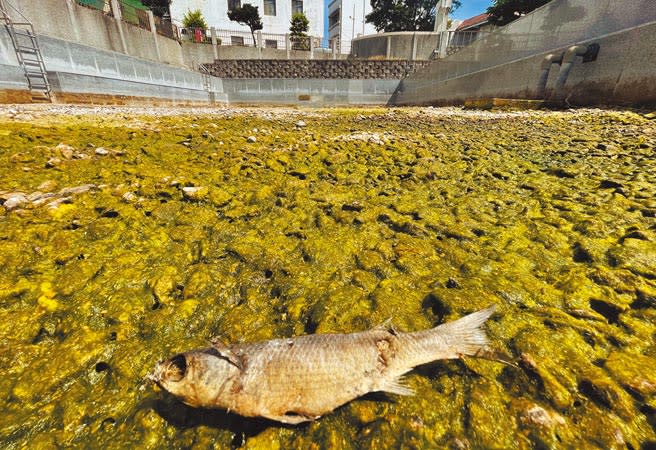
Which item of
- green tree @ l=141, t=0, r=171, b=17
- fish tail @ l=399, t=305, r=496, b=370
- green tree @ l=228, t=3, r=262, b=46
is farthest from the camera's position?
green tree @ l=228, t=3, r=262, b=46

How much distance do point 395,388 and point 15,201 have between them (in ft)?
13.8

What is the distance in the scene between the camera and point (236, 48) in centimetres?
3062

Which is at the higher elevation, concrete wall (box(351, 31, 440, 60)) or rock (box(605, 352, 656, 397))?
concrete wall (box(351, 31, 440, 60))

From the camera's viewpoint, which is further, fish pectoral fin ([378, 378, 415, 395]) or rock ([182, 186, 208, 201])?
rock ([182, 186, 208, 201])

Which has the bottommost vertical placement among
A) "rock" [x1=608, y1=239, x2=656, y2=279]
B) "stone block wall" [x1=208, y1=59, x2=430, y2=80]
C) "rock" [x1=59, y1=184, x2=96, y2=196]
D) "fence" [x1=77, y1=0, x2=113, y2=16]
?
"rock" [x1=608, y1=239, x2=656, y2=279]

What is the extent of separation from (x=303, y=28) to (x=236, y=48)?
45.2 feet

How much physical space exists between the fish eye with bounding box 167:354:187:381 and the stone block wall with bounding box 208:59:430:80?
29825 millimetres

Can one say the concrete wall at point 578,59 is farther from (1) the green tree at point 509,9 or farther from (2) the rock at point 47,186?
(1) the green tree at point 509,9

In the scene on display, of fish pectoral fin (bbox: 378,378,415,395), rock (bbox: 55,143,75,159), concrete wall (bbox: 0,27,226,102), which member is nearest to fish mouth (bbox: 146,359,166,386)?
fish pectoral fin (bbox: 378,378,415,395)

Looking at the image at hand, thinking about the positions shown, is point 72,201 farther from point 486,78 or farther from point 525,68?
point 486,78

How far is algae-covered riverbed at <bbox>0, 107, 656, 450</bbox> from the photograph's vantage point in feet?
4.61

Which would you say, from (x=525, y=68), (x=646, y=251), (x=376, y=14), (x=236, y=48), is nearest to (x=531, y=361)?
(x=646, y=251)

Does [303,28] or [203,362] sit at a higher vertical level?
[303,28]

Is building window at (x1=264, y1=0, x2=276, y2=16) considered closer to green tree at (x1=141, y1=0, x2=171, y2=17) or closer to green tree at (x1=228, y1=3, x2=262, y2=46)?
green tree at (x1=228, y1=3, x2=262, y2=46)
